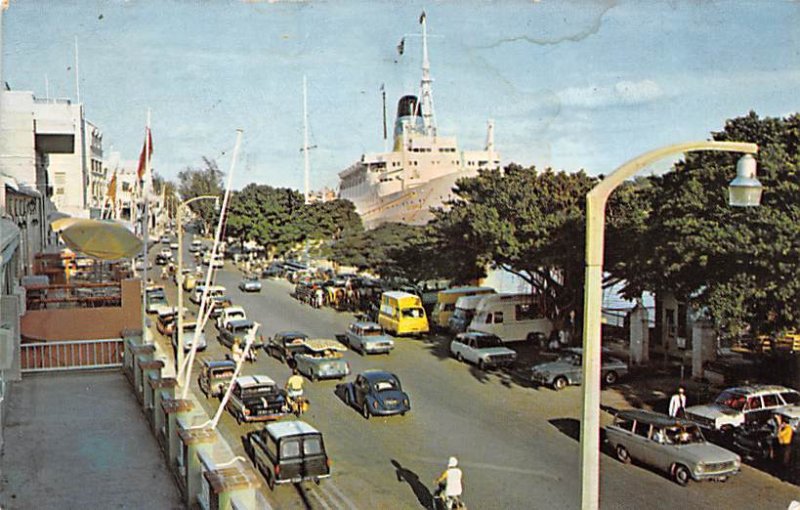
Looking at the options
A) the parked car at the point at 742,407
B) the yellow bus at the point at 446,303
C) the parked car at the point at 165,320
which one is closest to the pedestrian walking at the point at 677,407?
the parked car at the point at 742,407

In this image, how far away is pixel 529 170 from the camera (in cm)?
2773

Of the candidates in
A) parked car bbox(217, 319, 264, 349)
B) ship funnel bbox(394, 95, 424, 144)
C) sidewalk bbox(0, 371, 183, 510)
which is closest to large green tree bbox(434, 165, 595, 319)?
parked car bbox(217, 319, 264, 349)

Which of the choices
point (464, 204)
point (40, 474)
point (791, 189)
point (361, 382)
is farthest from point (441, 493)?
point (464, 204)

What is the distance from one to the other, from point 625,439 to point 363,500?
475 centimetres

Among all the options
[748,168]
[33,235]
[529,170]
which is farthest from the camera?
[529,170]

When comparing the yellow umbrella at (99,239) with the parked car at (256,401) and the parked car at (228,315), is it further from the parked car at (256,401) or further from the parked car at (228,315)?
the parked car at (228,315)

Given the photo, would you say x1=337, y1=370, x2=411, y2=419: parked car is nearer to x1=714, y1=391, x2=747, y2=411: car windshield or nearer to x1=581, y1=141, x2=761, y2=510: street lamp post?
x1=714, y1=391, x2=747, y2=411: car windshield

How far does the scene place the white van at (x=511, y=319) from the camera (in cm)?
2570

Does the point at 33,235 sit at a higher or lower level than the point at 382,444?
higher

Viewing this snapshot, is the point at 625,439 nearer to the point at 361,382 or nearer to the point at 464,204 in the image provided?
the point at 361,382

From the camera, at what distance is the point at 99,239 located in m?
12.7

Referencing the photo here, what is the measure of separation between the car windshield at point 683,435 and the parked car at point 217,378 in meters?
9.91

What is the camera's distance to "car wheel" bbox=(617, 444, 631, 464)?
44.0 feet

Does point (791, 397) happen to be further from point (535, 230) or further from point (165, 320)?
point (165, 320)
